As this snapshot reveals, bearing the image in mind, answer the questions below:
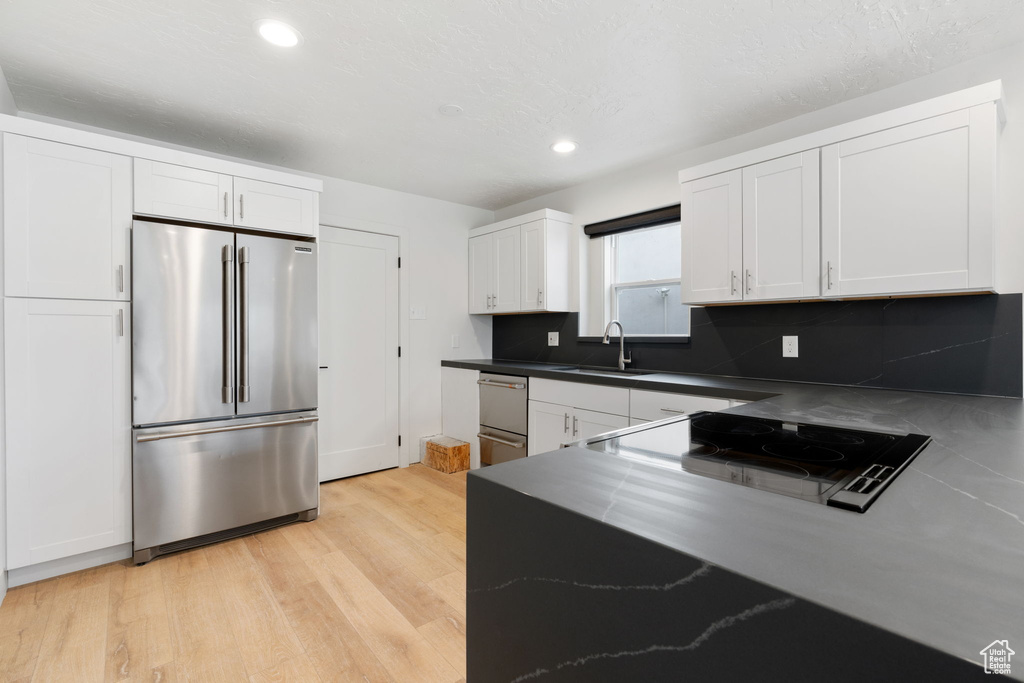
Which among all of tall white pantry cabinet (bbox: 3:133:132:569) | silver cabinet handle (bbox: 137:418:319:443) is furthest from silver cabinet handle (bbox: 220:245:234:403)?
tall white pantry cabinet (bbox: 3:133:132:569)

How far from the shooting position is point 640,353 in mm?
3531

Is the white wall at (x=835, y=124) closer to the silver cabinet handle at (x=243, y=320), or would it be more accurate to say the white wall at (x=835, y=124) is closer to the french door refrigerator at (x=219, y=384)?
the french door refrigerator at (x=219, y=384)

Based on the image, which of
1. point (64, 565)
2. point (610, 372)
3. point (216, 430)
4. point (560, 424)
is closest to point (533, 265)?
point (610, 372)

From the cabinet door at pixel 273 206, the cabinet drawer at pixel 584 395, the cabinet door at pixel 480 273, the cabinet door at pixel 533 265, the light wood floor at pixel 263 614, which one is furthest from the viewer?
the cabinet door at pixel 480 273

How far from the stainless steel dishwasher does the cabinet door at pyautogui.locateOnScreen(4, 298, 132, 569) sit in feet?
7.50

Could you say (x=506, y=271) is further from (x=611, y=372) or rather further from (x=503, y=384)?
(x=611, y=372)

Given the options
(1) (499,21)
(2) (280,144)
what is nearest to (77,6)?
(2) (280,144)

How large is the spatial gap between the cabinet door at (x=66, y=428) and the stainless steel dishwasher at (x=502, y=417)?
229 centimetres

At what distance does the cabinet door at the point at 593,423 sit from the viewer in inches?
115

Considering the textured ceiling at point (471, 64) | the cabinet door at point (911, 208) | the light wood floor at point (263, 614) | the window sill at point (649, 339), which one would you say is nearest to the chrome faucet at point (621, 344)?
the window sill at point (649, 339)

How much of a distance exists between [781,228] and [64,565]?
3.92m

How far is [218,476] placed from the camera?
8.72 ft

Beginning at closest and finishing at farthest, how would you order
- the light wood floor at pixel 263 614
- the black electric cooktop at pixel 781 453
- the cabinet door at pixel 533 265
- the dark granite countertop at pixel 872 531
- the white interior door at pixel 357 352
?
the dark granite countertop at pixel 872 531 → the black electric cooktop at pixel 781 453 → the light wood floor at pixel 263 614 → the white interior door at pixel 357 352 → the cabinet door at pixel 533 265

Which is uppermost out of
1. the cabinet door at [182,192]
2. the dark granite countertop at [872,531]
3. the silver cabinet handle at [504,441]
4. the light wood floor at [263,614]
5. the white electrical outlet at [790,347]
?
the cabinet door at [182,192]
